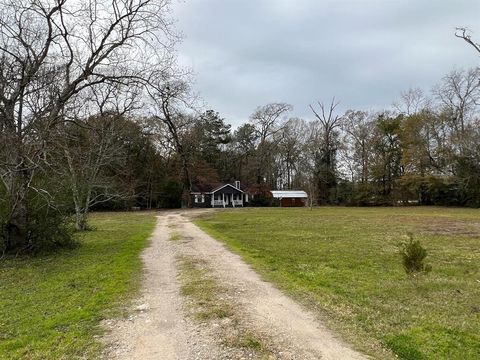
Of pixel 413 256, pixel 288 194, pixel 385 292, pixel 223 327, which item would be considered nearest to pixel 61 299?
pixel 223 327

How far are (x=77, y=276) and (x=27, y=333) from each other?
467 cm

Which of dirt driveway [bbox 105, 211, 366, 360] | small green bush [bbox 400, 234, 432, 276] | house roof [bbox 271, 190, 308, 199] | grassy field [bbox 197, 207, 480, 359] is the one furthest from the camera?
house roof [bbox 271, 190, 308, 199]

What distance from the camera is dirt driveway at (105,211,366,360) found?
5.07 metres

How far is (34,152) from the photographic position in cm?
1223

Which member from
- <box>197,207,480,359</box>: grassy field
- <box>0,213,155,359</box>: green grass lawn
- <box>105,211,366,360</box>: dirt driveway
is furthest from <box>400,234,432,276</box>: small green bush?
<box>0,213,155,359</box>: green grass lawn

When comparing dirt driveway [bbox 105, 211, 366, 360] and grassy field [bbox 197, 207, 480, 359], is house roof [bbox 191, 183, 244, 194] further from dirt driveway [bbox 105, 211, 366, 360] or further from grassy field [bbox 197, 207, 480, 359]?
dirt driveway [bbox 105, 211, 366, 360]

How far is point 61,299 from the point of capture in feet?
27.5

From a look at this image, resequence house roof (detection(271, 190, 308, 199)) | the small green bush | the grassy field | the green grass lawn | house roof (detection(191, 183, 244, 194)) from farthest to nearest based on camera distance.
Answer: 1. house roof (detection(271, 190, 308, 199))
2. house roof (detection(191, 183, 244, 194))
3. the small green bush
4. the green grass lawn
5. the grassy field

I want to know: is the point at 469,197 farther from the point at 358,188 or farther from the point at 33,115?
the point at 33,115

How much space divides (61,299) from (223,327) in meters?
4.12

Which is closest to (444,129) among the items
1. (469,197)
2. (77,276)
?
(469,197)

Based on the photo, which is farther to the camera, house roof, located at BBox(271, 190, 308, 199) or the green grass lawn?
Answer: house roof, located at BBox(271, 190, 308, 199)

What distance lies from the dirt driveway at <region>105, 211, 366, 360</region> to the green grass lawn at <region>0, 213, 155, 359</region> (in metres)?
0.42

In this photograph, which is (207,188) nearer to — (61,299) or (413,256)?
(61,299)
